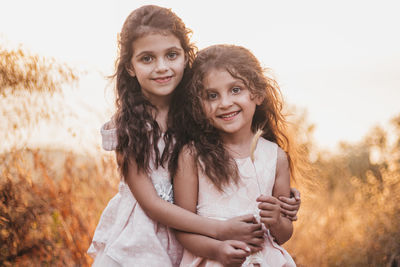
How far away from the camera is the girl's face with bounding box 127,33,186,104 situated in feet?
7.46

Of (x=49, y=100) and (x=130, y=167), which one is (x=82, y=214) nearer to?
(x=49, y=100)

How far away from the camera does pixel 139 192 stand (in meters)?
2.23

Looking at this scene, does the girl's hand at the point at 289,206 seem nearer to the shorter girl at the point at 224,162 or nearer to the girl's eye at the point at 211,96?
the shorter girl at the point at 224,162

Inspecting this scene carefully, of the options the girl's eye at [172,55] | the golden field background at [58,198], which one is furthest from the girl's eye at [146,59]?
the golden field background at [58,198]

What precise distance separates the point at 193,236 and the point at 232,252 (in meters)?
0.24

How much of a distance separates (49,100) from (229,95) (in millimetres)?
2065

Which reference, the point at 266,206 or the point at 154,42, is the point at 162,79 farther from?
the point at 266,206

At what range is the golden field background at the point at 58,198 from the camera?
3.51 meters

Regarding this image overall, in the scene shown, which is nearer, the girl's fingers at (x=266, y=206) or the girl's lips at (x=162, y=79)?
the girl's fingers at (x=266, y=206)

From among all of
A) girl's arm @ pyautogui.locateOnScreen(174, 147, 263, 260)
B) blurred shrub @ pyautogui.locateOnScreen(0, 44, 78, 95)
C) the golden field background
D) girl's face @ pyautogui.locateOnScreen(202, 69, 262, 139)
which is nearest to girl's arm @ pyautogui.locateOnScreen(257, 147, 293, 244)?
girl's arm @ pyautogui.locateOnScreen(174, 147, 263, 260)

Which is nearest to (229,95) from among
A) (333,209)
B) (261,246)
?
(261,246)

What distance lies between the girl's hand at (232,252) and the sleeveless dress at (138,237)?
1.24 ft

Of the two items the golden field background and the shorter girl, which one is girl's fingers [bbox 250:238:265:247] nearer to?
the shorter girl

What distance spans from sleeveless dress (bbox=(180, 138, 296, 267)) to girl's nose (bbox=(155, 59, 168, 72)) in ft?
1.94
